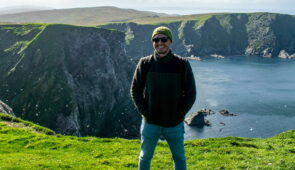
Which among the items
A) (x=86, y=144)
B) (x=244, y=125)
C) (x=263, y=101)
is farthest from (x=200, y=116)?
(x=86, y=144)

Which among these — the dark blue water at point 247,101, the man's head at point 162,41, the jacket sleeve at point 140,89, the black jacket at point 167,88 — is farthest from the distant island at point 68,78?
the man's head at point 162,41

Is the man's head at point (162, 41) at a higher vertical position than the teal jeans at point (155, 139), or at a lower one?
higher

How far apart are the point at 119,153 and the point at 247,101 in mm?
123241

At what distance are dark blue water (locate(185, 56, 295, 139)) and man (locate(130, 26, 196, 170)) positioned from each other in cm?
8709

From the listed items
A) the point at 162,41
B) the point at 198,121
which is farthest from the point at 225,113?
the point at 162,41

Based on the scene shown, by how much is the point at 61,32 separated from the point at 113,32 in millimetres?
24792

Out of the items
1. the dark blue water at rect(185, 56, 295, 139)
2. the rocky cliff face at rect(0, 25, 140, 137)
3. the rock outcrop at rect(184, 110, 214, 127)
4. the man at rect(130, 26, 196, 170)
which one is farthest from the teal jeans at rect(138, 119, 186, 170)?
the rock outcrop at rect(184, 110, 214, 127)

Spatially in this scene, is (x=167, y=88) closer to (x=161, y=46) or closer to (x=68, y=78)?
(x=161, y=46)

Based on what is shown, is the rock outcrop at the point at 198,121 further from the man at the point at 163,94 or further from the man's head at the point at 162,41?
the man's head at the point at 162,41

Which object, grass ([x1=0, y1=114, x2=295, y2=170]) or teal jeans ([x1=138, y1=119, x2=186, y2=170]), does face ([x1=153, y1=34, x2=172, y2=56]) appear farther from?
grass ([x1=0, y1=114, x2=295, y2=170])

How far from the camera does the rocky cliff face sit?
254 feet

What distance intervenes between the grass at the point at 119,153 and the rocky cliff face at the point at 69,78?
5387cm

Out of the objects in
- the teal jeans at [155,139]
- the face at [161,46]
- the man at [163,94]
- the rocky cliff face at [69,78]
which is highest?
the face at [161,46]

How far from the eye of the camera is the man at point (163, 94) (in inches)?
356
